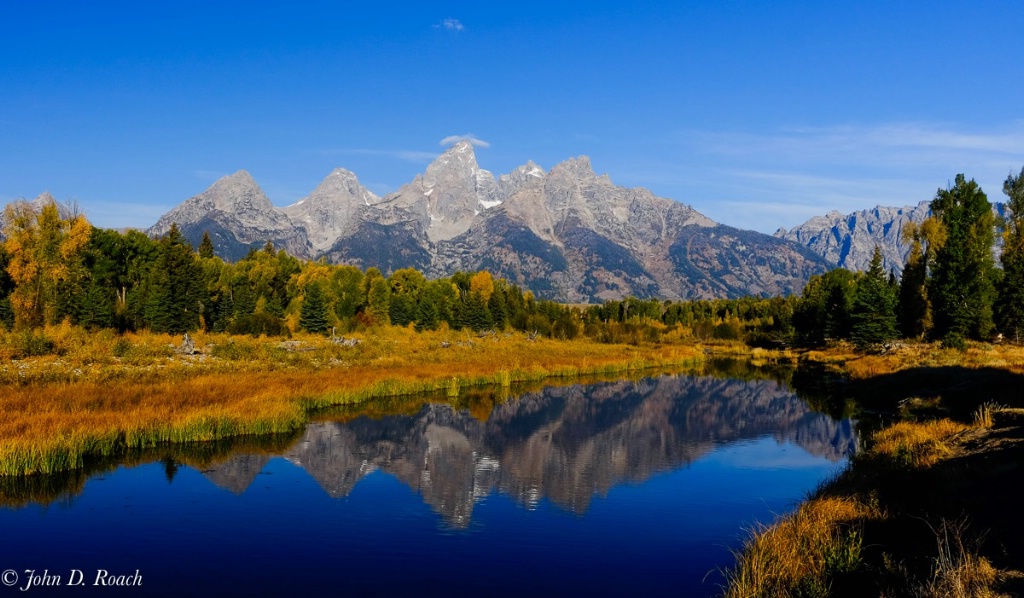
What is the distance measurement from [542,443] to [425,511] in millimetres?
14421

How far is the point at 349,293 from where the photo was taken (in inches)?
5374

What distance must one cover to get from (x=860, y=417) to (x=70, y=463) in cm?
4548

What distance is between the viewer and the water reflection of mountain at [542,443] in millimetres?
28609

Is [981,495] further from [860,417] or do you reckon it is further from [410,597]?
[860,417]

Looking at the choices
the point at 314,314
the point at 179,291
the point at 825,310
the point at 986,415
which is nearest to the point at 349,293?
the point at 314,314

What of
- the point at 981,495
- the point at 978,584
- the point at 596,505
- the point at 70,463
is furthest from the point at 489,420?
the point at 978,584

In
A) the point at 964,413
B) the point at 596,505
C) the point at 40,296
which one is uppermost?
the point at 40,296

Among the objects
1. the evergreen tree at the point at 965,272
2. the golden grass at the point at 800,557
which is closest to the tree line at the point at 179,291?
the evergreen tree at the point at 965,272

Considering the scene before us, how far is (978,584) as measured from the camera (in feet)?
38.4

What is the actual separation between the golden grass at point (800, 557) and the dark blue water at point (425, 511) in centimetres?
217

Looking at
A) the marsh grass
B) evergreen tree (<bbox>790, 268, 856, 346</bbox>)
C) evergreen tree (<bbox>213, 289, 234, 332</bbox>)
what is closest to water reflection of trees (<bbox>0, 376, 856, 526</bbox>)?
the marsh grass

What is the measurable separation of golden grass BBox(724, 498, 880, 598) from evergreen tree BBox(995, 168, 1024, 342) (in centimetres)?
7158

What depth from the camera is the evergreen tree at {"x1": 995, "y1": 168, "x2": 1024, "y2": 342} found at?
73.4 m

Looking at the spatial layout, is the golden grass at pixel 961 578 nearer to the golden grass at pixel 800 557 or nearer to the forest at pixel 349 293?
the golden grass at pixel 800 557
